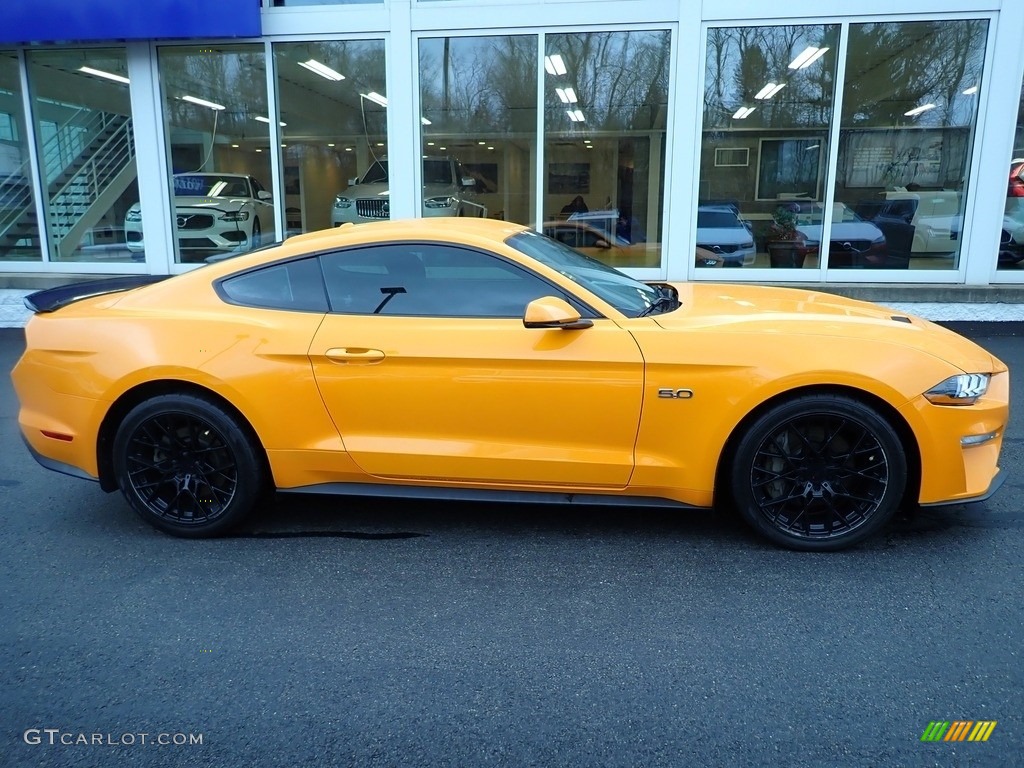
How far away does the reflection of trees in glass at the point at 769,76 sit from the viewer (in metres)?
10.1

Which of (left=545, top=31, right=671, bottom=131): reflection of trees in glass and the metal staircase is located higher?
(left=545, top=31, right=671, bottom=131): reflection of trees in glass

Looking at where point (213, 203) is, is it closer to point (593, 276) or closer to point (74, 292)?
point (74, 292)

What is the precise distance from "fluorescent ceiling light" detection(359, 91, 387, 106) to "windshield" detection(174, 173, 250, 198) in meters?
2.47

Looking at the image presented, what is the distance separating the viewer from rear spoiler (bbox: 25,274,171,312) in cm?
390

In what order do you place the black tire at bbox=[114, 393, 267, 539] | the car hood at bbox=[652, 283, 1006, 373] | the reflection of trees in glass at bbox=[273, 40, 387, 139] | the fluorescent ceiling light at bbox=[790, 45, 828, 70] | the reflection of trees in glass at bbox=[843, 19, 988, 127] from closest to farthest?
the car hood at bbox=[652, 283, 1006, 373], the black tire at bbox=[114, 393, 267, 539], the reflection of trees in glass at bbox=[843, 19, 988, 127], the fluorescent ceiling light at bbox=[790, 45, 828, 70], the reflection of trees in glass at bbox=[273, 40, 387, 139]

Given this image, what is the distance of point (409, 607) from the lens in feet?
9.93

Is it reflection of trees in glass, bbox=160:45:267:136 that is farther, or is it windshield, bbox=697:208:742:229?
reflection of trees in glass, bbox=160:45:267:136

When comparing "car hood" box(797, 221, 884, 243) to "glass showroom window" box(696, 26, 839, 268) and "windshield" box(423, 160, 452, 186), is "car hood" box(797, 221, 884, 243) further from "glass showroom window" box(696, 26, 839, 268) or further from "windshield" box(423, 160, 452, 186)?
"windshield" box(423, 160, 452, 186)

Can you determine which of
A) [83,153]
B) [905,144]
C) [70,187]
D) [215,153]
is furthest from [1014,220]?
[70,187]

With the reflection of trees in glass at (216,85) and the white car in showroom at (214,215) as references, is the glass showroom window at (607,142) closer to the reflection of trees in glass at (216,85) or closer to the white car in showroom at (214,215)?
the reflection of trees in glass at (216,85)

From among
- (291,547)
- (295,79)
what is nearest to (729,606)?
(291,547)

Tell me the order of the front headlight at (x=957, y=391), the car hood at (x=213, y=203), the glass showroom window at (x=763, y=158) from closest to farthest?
the front headlight at (x=957, y=391) < the glass showroom window at (x=763, y=158) < the car hood at (x=213, y=203)

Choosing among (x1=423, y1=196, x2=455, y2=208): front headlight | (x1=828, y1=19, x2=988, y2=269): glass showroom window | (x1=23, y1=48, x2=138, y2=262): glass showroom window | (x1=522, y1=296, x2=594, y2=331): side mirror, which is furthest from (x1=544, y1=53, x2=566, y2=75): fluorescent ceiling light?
(x1=522, y1=296, x2=594, y2=331): side mirror

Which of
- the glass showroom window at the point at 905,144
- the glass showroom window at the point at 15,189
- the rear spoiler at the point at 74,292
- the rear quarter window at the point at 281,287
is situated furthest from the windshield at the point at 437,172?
the rear quarter window at the point at 281,287
